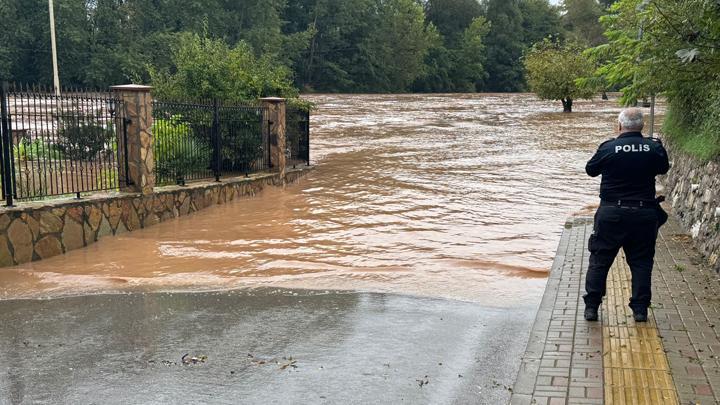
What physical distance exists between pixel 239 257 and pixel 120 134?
354cm

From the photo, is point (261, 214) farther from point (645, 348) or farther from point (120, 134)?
point (645, 348)

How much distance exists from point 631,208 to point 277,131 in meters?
11.7

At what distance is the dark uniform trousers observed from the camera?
19.5ft

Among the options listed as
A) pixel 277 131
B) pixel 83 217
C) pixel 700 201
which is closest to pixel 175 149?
pixel 83 217

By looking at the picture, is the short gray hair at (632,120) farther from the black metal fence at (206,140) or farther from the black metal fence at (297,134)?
the black metal fence at (297,134)

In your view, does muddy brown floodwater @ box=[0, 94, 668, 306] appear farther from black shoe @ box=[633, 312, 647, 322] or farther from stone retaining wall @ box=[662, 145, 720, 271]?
stone retaining wall @ box=[662, 145, 720, 271]

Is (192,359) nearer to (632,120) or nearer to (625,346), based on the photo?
(625,346)

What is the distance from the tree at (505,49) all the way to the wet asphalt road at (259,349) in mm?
91178

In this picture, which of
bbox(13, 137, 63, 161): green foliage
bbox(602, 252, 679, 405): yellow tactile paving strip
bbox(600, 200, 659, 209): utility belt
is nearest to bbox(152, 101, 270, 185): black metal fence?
bbox(13, 137, 63, 161): green foliage

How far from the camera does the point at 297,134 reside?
19.5 m

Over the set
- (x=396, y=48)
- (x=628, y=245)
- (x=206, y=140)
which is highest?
(x=396, y=48)

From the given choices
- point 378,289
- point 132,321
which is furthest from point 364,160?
point 132,321

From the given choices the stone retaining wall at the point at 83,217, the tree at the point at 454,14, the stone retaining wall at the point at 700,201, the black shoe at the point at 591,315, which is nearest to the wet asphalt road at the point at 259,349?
the black shoe at the point at 591,315

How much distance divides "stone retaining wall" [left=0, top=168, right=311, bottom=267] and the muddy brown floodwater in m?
0.25
